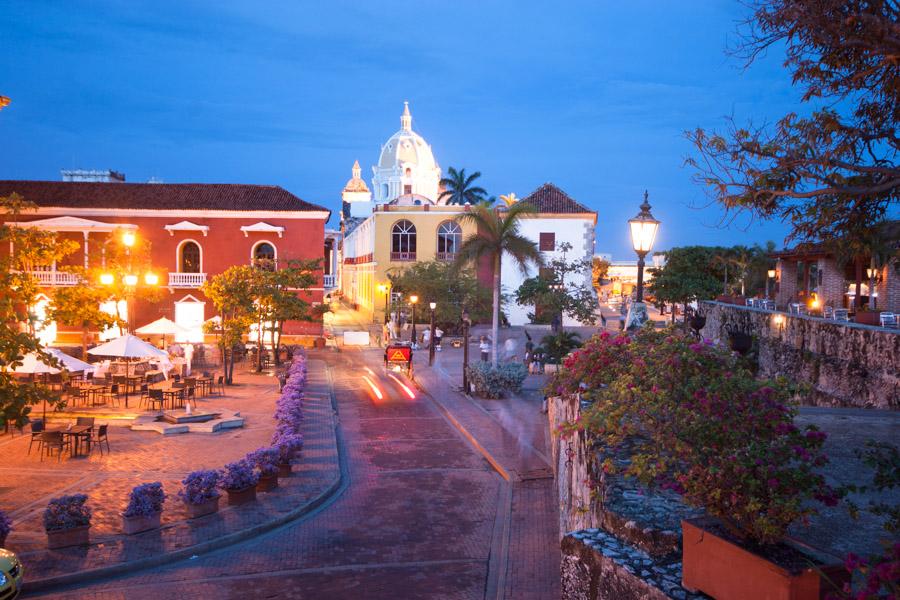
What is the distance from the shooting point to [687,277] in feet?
136

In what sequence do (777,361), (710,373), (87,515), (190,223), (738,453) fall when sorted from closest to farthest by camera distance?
(738,453), (710,373), (87,515), (777,361), (190,223)

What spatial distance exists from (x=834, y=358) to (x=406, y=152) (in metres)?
71.8

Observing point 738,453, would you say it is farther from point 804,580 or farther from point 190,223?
point 190,223

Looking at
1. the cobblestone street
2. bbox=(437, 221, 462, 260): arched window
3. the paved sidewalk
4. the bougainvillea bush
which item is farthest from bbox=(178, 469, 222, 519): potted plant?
bbox=(437, 221, 462, 260): arched window

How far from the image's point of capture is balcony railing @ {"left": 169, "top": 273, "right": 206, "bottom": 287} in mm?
36562

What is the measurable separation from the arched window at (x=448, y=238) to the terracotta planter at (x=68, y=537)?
37842 millimetres

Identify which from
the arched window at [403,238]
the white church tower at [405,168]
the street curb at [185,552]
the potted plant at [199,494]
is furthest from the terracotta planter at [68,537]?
the white church tower at [405,168]

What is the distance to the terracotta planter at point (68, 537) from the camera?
365 inches

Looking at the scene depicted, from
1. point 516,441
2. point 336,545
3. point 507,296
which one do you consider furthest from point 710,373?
point 507,296

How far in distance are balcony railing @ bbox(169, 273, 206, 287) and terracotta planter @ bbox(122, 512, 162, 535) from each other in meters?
28.3

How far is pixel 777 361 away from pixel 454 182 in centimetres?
4956

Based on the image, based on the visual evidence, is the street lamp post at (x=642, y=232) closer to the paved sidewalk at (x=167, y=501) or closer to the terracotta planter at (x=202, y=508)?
the paved sidewalk at (x=167, y=501)

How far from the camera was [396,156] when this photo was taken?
81.2m

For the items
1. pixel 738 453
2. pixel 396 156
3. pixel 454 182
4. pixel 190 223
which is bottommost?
pixel 738 453
